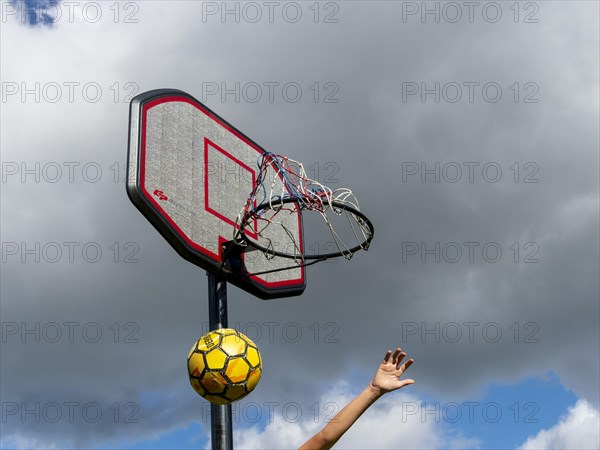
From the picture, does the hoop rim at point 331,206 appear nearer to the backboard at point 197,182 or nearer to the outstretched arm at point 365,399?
the backboard at point 197,182

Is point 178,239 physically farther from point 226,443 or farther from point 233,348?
point 226,443

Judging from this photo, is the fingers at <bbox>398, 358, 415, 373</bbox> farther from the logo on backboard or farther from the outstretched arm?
the logo on backboard

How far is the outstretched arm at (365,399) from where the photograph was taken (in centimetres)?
400

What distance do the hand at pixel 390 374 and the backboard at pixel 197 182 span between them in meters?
4.05

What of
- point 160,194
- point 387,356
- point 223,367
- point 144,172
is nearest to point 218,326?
point 223,367

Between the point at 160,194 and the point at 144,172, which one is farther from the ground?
the point at 144,172

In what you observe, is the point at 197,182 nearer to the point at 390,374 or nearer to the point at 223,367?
the point at 223,367

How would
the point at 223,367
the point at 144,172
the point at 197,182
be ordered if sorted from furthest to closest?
1. the point at 197,182
2. the point at 144,172
3. the point at 223,367

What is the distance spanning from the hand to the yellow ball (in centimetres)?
295

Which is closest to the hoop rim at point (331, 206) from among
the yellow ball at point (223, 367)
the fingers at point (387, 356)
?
the yellow ball at point (223, 367)

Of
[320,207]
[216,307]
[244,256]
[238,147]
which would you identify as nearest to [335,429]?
[320,207]

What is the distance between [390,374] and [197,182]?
5.13 meters

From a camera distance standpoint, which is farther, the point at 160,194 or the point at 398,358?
the point at 160,194

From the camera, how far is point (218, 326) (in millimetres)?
8781
